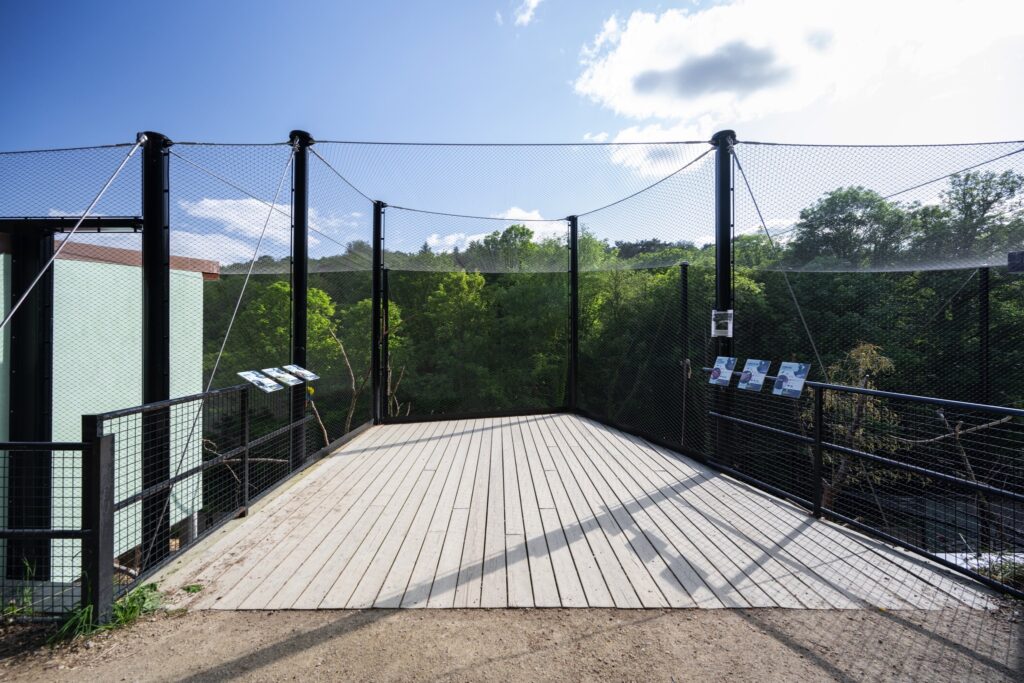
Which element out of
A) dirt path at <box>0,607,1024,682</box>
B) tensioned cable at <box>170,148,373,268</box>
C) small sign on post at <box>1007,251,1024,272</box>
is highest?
tensioned cable at <box>170,148,373,268</box>

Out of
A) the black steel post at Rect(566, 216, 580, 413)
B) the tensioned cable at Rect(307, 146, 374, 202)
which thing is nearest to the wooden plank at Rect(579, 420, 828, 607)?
the black steel post at Rect(566, 216, 580, 413)

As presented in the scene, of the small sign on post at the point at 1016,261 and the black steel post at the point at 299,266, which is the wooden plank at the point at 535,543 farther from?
the small sign on post at the point at 1016,261

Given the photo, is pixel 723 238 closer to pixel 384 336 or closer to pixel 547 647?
pixel 547 647

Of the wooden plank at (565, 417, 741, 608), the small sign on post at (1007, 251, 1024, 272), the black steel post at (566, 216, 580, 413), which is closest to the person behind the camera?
the wooden plank at (565, 417, 741, 608)

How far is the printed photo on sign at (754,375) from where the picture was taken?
3.00 m

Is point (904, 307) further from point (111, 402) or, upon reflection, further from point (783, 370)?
point (111, 402)

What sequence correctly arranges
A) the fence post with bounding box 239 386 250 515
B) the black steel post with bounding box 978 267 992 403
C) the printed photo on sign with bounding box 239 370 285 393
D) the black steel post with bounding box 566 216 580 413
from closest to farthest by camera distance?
the fence post with bounding box 239 386 250 515, the printed photo on sign with bounding box 239 370 285 393, the black steel post with bounding box 978 267 992 403, the black steel post with bounding box 566 216 580 413

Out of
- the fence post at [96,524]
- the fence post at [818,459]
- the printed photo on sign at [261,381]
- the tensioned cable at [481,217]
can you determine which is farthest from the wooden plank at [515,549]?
the tensioned cable at [481,217]

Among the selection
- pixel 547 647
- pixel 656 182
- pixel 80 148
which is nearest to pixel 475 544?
pixel 547 647

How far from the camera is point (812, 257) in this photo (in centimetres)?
450

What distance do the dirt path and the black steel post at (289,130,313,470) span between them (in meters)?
1.92

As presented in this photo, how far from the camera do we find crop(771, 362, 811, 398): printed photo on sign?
2.72 meters

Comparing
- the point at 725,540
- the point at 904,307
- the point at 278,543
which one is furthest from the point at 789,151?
the point at 904,307

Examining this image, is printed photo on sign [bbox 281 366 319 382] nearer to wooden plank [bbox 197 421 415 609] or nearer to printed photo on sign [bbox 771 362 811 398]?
wooden plank [bbox 197 421 415 609]
